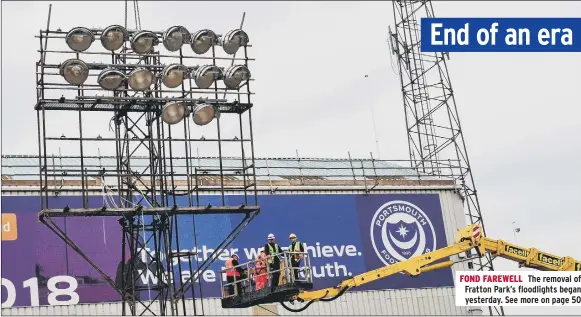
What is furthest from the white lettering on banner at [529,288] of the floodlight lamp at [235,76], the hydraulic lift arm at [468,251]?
the floodlight lamp at [235,76]

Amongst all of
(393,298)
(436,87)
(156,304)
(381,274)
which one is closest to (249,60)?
(381,274)

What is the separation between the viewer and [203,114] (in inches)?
1383

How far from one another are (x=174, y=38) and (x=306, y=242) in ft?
62.6

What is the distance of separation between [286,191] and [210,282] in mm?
6560

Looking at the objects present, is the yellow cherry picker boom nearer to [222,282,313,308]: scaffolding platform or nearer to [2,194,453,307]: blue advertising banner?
[222,282,313,308]: scaffolding platform

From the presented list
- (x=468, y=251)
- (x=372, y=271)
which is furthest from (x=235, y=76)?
(x=468, y=251)

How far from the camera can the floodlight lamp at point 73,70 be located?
34.1 m

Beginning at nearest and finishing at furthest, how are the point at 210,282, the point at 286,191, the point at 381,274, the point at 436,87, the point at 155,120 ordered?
the point at 155,120
the point at 381,274
the point at 210,282
the point at 286,191
the point at 436,87

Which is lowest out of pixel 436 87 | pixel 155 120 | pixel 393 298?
pixel 393 298

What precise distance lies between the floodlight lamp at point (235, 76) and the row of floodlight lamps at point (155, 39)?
793 mm

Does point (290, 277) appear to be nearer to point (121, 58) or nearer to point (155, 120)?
point (155, 120)

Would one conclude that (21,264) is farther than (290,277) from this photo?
Yes

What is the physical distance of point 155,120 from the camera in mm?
36562

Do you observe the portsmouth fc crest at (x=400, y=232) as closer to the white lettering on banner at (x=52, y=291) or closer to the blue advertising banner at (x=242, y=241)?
the blue advertising banner at (x=242, y=241)
